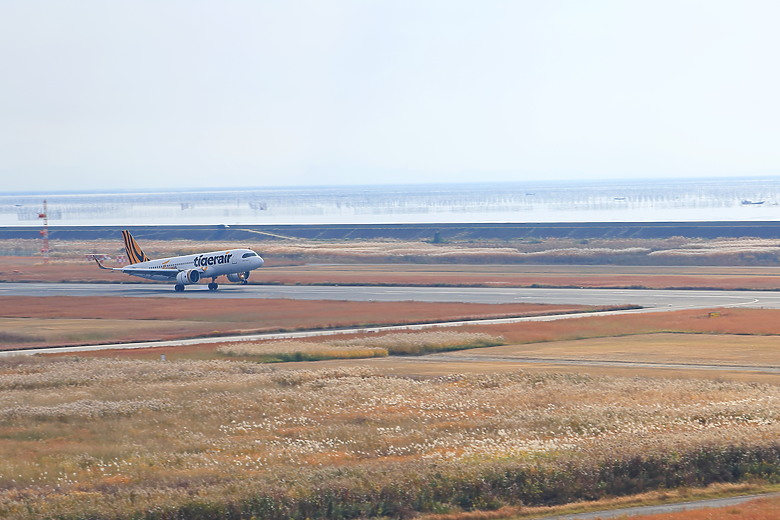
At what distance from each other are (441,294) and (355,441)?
6311 cm

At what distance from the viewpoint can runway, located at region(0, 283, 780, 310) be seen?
276 ft

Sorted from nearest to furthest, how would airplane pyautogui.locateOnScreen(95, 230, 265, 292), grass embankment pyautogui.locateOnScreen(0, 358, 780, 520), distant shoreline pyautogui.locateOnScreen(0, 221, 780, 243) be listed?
grass embankment pyautogui.locateOnScreen(0, 358, 780, 520), airplane pyautogui.locateOnScreen(95, 230, 265, 292), distant shoreline pyautogui.locateOnScreen(0, 221, 780, 243)

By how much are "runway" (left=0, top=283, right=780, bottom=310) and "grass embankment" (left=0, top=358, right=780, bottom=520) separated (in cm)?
4159

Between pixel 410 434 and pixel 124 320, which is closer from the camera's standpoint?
pixel 410 434

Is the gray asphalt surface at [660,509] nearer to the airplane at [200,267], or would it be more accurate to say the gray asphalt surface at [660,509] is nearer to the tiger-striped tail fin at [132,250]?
the airplane at [200,267]

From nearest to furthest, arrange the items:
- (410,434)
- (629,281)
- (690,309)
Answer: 1. (410,434)
2. (690,309)
3. (629,281)

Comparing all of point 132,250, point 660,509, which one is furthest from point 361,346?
point 132,250

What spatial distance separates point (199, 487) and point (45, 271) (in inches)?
4559

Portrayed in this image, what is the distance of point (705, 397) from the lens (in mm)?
37906

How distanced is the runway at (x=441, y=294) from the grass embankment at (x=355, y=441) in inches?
1638

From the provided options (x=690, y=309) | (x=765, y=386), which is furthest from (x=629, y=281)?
(x=765, y=386)

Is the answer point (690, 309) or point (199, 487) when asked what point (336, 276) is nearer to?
point (690, 309)

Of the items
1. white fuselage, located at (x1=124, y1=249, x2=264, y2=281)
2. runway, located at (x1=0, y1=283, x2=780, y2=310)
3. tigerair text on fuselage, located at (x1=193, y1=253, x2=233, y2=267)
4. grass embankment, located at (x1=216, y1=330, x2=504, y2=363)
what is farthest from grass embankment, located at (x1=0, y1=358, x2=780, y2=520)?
tigerair text on fuselage, located at (x1=193, y1=253, x2=233, y2=267)

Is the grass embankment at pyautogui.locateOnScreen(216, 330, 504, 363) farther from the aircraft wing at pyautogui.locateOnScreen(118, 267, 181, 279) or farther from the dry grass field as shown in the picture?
the aircraft wing at pyautogui.locateOnScreen(118, 267, 181, 279)
